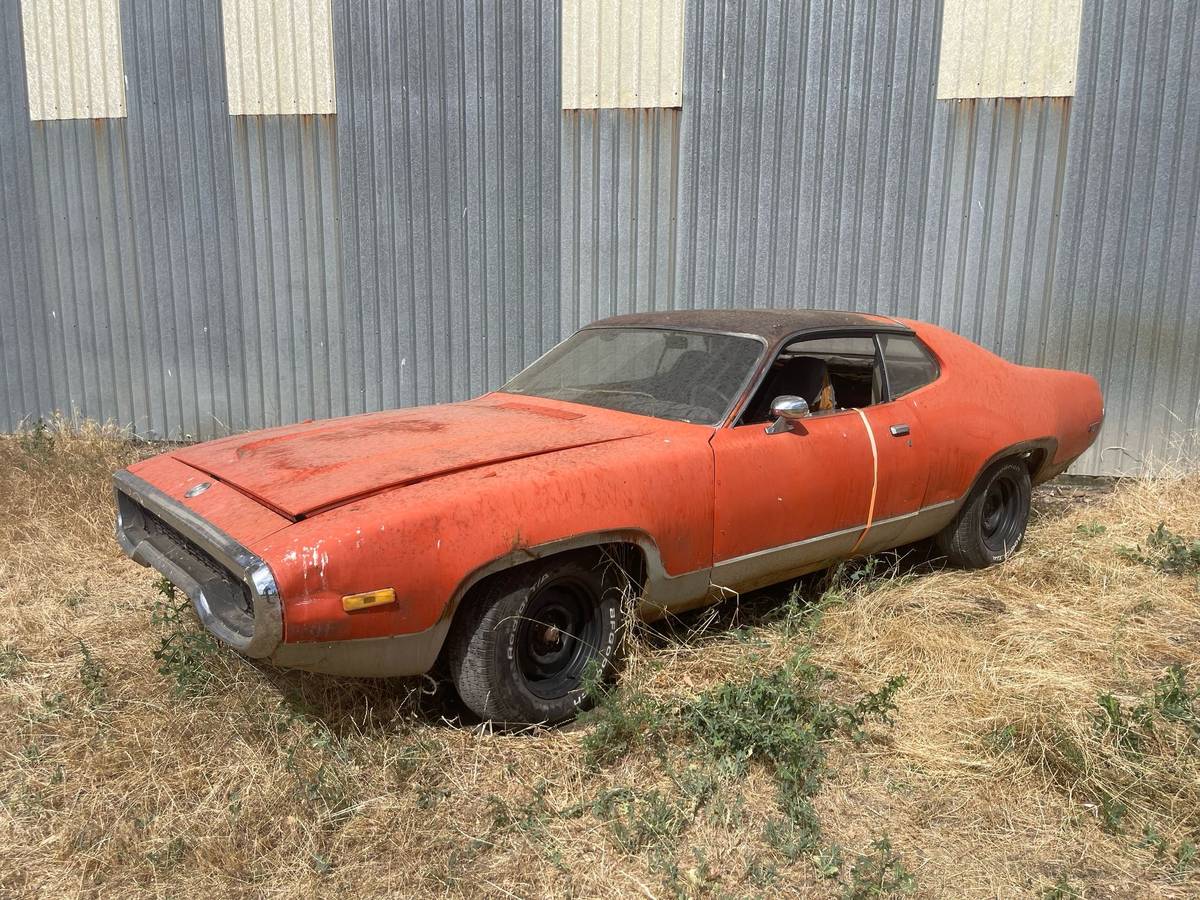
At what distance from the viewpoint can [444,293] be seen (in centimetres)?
724

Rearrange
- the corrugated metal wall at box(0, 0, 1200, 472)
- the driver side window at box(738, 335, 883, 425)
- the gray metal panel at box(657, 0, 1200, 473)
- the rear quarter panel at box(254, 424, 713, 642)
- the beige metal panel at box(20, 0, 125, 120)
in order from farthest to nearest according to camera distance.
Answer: the beige metal panel at box(20, 0, 125, 120)
the corrugated metal wall at box(0, 0, 1200, 472)
the gray metal panel at box(657, 0, 1200, 473)
the driver side window at box(738, 335, 883, 425)
the rear quarter panel at box(254, 424, 713, 642)

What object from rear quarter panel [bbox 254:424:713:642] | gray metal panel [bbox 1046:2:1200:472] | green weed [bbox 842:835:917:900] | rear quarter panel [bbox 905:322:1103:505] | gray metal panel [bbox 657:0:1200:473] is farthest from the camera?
A: gray metal panel [bbox 657:0:1200:473]

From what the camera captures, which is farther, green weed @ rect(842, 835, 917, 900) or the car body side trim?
the car body side trim

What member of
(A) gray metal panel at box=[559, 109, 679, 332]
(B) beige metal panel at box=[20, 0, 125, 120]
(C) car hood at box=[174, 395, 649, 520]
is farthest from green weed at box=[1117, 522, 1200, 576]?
(B) beige metal panel at box=[20, 0, 125, 120]

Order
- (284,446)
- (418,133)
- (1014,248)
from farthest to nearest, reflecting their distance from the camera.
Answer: (418,133)
(1014,248)
(284,446)

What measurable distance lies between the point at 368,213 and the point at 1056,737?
239 inches

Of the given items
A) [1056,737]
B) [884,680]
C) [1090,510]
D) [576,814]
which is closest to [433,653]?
[576,814]

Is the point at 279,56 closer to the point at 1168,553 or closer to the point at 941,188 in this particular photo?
the point at 941,188

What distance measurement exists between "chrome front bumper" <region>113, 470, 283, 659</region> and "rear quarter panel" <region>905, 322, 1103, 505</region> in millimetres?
3011

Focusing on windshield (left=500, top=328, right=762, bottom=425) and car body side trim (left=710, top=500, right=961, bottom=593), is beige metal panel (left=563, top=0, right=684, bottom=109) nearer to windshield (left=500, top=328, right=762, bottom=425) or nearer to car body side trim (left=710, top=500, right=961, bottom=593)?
windshield (left=500, top=328, right=762, bottom=425)

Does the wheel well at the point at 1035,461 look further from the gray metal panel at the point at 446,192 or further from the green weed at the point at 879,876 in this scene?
the gray metal panel at the point at 446,192

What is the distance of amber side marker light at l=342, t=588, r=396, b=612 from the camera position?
265 centimetres

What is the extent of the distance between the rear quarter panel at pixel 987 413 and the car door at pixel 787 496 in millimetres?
567

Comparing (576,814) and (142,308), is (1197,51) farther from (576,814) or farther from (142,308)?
(142,308)
